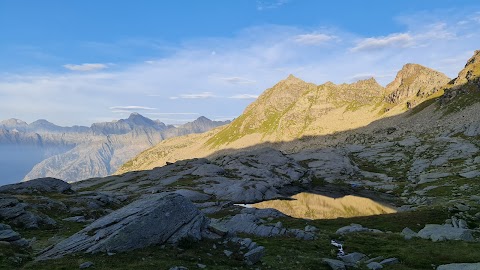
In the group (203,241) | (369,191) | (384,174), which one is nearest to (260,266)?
(203,241)

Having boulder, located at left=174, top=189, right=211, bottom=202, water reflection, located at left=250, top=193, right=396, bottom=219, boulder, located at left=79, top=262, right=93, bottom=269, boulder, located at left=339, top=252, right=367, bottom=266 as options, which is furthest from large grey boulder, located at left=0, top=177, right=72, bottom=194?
boulder, located at left=339, top=252, right=367, bottom=266

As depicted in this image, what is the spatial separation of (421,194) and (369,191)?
26294 millimetres

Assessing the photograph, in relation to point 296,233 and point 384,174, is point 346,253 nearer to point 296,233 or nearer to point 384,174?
point 296,233

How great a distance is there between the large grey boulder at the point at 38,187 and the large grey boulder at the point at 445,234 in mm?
86180

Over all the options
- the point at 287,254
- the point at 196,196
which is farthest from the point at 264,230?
the point at 196,196

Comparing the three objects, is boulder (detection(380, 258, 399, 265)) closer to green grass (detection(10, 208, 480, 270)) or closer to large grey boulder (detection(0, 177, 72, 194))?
green grass (detection(10, 208, 480, 270))

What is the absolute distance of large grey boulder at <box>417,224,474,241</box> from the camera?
43763 mm

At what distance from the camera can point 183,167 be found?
166000 millimetres

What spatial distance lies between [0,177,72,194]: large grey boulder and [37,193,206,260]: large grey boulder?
62.9 meters

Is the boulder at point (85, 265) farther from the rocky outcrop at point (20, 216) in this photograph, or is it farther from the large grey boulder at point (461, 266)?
the large grey boulder at point (461, 266)

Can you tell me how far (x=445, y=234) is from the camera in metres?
46.1

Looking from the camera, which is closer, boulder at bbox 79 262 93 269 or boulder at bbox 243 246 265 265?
boulder at bbox 79 262 93 269

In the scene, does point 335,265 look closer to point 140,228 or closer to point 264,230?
point 264,230

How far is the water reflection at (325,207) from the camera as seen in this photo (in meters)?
99.2
